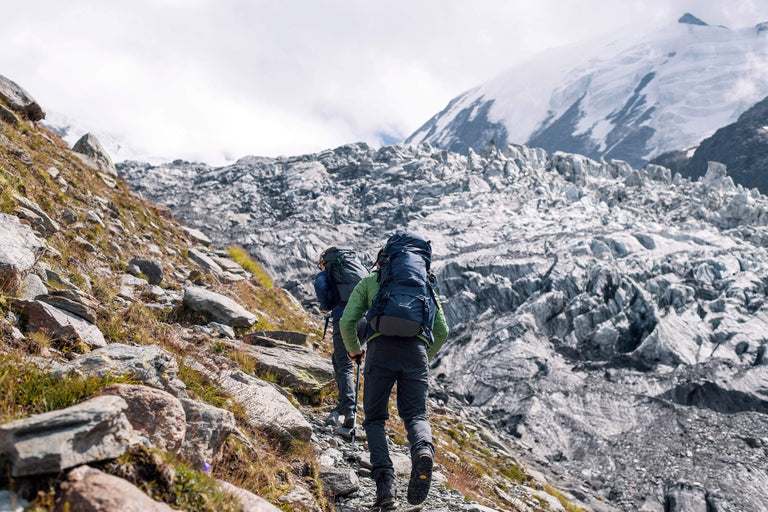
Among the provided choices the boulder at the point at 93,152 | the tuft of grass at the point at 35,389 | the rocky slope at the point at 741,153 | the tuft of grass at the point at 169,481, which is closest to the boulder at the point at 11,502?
the tuft of grass at the point at 169,481

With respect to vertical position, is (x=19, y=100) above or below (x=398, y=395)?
above

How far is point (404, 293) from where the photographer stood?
4699 millimetres

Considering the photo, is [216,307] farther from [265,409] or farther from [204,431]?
[204,431]

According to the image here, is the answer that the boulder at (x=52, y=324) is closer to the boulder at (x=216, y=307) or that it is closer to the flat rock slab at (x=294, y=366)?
the flat rock slab at (x=294, y=366)

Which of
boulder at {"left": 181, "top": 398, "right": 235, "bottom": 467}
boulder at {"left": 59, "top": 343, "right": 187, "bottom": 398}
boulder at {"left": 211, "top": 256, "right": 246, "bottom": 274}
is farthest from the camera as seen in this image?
boulder at {"left": 211, "top": 256, "right": 246, "bottom": 274}

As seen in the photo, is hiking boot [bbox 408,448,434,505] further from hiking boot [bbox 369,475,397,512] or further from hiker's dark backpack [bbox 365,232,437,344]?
hiker's dark backpack [bbox 365,232,437,344]

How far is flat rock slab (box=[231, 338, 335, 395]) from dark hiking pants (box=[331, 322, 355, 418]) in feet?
2.51

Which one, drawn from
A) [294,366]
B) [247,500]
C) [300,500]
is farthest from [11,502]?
[294,366]

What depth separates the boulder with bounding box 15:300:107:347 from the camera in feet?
13.9

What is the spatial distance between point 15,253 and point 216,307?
387cm

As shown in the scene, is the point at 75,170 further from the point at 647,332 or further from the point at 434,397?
the point at 647,332

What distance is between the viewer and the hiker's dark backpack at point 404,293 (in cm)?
455

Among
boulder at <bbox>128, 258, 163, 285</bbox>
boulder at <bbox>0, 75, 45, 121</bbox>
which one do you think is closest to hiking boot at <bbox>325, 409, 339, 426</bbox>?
boulder at <bbox>128, 258, 163, 285</bbox>

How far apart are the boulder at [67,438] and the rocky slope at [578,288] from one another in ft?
65.7
